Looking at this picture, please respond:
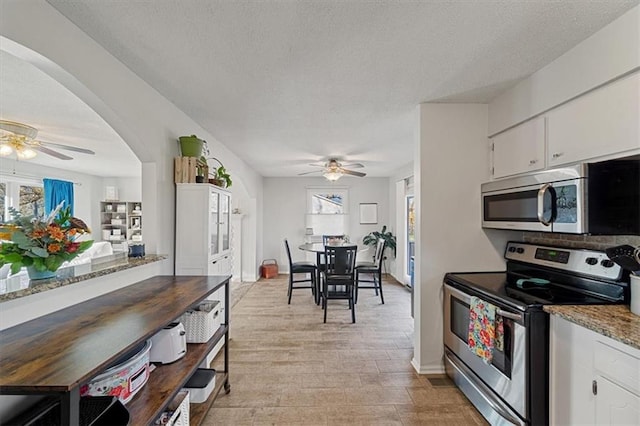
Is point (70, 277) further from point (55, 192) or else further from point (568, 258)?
point (55, 192)

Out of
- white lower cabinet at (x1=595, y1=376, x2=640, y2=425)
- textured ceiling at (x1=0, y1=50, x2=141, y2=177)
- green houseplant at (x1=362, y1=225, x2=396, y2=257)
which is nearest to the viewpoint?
white lower cabinet at (x1=595, y1=376, x2=640, y2=425)

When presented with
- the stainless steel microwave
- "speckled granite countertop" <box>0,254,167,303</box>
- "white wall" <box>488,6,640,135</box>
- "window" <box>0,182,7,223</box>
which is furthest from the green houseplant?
"window" <box>0,182,7,223</box>

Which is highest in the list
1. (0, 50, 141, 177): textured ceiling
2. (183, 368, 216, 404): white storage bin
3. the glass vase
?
(0, 50, 141, 177): textured ceiling

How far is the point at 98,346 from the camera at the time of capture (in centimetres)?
110

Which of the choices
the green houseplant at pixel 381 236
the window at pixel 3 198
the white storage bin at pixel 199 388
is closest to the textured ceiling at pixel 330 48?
the white storage bin at pixel 199 388

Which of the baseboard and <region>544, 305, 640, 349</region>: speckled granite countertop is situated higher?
<region>544, 305, 640, 349</region>: speckled granite countertop

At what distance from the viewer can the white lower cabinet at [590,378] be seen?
1.23 meters

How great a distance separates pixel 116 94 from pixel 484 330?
110 inches

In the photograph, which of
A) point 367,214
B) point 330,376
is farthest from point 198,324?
point 367,214

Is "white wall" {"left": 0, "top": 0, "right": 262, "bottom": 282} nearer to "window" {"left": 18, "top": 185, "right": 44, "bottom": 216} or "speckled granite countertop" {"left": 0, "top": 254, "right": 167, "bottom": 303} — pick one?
"speckled granite countertop" {"left": 0, "top": 254, "right": 167, "bottom": 303}

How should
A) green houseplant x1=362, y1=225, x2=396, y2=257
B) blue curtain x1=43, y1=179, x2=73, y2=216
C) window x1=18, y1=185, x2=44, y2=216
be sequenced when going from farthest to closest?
1. green houseplant x1=362, y1=225, x2=396, y2=257
2. blue curtain x1=43, y1=179, x2=73, y2=216
3. window x1=18, y1=185, x2=44, y2=216

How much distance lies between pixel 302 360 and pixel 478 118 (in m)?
2.70

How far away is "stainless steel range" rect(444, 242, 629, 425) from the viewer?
166cm

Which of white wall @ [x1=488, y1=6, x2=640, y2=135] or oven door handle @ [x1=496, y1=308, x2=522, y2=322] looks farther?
oven door handle @ [x1=496, y1=308, x2=522, y2=322]
